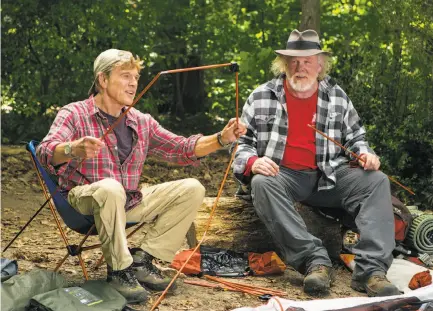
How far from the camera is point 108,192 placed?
12.5 ft

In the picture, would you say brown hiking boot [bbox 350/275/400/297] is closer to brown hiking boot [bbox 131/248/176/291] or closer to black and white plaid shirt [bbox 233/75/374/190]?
black and white plaid shirt [bbox 233/75/374/190]

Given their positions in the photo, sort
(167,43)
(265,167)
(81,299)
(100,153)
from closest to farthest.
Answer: (81,299), (100,153), (265,167), (167,43)

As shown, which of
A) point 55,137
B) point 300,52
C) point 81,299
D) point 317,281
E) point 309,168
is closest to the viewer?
point 81,299

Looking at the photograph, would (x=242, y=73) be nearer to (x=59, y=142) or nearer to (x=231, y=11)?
(x=231, y=11)

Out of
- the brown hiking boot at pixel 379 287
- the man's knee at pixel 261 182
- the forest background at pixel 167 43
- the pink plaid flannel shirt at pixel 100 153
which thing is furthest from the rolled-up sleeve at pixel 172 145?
the forest background at pixel 167 43

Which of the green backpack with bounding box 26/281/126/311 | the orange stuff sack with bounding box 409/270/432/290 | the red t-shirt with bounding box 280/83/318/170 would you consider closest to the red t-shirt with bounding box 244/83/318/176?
the red t-shirt with bounding box 280/83/318/170

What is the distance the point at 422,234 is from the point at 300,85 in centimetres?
110

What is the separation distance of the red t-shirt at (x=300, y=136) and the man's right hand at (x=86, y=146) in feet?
4.31

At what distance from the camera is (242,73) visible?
7.64m

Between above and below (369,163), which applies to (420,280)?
below

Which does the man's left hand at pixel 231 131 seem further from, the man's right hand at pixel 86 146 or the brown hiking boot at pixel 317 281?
the brown hiking boot at pixel 317 281

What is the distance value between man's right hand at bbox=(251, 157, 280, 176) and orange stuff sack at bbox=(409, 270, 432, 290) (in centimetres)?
91

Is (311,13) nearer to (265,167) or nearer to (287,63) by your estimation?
(287,63)

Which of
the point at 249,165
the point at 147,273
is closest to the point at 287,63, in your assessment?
the point at 249,165
